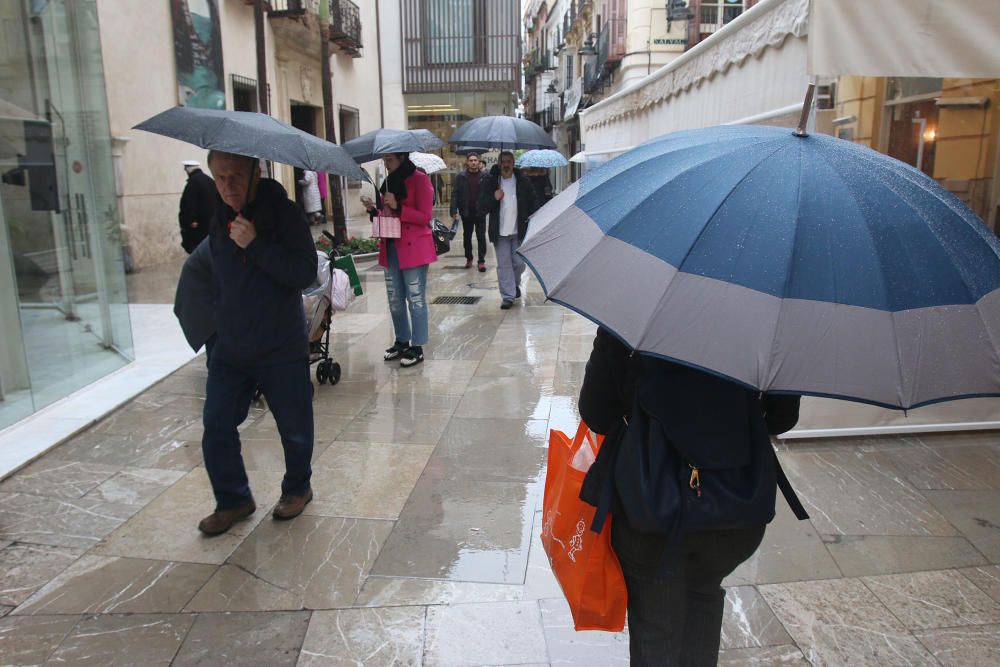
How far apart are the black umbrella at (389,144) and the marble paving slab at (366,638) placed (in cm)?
369

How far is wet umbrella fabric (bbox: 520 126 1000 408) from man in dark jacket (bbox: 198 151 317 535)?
77.7 inches

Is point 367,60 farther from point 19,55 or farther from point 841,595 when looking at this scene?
point 841,595

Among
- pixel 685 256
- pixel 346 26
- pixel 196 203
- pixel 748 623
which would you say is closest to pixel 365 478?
pixel 748 623

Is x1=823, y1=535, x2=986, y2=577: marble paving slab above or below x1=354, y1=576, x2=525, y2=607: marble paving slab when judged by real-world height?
below

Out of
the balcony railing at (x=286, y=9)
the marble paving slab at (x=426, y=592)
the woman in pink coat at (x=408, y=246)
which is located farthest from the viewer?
the balcony railing at (x=286, y=9)

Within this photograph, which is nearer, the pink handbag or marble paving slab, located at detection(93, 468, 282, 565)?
marble paving slab, located at detection(93, 468, 282, 565)

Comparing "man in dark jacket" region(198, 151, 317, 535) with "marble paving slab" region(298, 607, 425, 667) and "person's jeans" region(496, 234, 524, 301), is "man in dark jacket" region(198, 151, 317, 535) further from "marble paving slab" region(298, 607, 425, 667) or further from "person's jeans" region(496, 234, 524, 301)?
"person's jeans" region(496, 234, 524, 301)

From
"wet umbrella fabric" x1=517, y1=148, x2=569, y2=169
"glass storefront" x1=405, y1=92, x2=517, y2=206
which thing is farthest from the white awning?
"glass storefront" x1=405, y1=92, x2=517, y2=206

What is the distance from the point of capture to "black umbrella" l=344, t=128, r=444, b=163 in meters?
5.84

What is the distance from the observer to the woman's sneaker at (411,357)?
663cm

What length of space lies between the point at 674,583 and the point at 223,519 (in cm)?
249

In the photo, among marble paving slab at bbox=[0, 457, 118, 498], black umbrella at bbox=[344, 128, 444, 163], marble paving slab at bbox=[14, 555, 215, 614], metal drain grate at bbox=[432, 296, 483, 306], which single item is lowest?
marble paving slab at bbox=[14, 555, 215, 614]

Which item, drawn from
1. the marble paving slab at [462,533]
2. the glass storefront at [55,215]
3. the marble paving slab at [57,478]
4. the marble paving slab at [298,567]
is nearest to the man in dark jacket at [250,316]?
the marble paving slab at [298,567]

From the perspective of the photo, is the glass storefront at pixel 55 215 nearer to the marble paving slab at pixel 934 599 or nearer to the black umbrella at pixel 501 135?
the black umbrella at pixel 501 135
